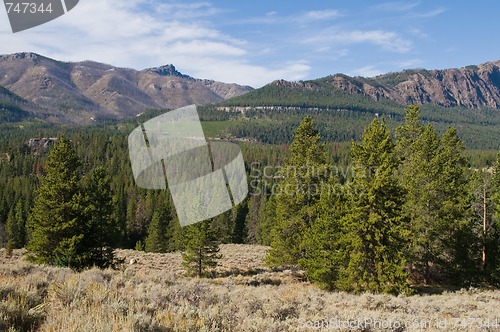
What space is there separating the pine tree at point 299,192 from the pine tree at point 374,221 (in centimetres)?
390

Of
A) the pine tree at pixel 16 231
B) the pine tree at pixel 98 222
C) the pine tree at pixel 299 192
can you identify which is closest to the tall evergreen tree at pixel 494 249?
the pine tree at pixel 299 192

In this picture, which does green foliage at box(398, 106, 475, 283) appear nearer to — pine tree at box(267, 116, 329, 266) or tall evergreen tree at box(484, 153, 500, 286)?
tall evergreen tree at box(484, 153, 500, 286)

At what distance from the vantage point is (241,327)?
6.65 meters

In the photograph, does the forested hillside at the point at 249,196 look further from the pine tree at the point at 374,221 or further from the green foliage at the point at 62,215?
the green foliage at the point at 62,215

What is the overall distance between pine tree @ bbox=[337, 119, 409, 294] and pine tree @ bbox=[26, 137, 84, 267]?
16.2 meters

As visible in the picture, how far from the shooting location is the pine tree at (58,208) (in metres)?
22.4

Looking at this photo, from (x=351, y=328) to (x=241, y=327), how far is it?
7.96ft

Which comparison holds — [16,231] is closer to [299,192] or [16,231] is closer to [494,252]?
[299,192]

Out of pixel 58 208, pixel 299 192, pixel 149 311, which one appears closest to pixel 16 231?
pixel 58 208

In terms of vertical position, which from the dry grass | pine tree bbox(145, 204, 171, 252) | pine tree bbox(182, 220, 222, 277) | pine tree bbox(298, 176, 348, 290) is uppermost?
the dry grass

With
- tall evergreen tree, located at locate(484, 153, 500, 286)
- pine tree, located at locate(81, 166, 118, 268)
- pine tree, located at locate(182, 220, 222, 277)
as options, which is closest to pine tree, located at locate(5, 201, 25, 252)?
pine tree, located at locate(81, 166, 118, 268)

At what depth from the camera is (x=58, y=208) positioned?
22500 millimetres

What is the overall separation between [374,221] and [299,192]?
6.10 metres

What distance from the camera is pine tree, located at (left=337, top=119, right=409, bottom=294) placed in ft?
60.7
